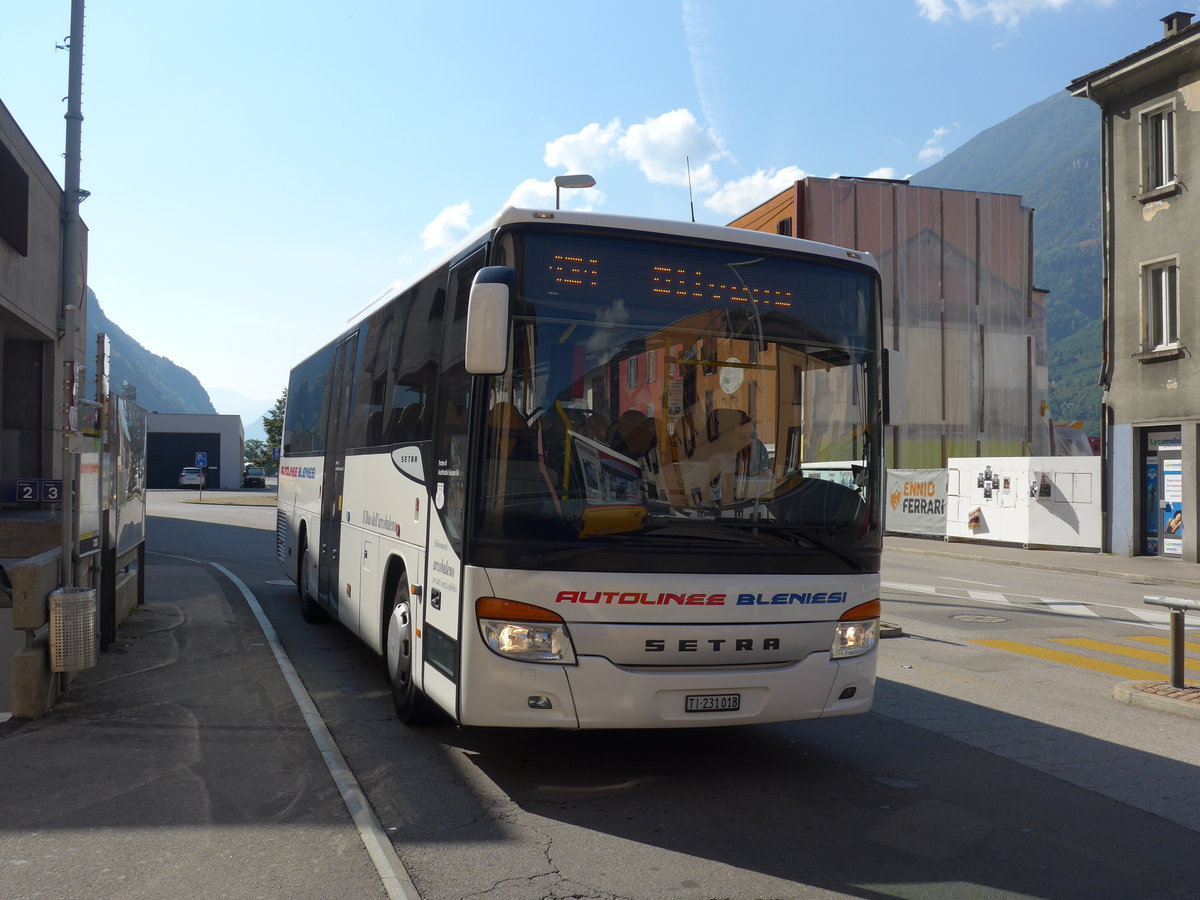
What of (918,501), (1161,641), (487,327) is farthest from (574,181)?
(918,501)

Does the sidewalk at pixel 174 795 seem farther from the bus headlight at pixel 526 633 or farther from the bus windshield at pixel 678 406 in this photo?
the bus windshield at pixel 678 406

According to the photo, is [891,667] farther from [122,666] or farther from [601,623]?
[122,666]

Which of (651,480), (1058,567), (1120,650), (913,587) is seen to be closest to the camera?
(651,480)

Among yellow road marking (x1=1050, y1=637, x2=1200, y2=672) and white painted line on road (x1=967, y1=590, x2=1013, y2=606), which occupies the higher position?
white painted line on road (x1=967, y1=590, x2=1013, y2=606)

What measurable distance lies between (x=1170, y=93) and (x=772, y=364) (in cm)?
2202

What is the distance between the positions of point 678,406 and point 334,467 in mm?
5496

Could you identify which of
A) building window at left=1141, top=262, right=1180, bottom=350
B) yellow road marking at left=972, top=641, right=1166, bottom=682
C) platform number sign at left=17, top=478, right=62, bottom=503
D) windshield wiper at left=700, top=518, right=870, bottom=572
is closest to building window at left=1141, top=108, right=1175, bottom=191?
building window at left=1141, top=262, right=1180, bottom=350

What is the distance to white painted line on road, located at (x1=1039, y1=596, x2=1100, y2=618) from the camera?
13766 mm

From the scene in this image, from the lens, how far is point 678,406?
18.3ft

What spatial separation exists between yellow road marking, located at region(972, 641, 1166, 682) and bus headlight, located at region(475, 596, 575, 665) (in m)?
5.72

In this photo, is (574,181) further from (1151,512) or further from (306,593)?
(1151,512)

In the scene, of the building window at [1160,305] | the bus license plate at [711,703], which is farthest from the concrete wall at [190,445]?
the bus license plate at [711,703]

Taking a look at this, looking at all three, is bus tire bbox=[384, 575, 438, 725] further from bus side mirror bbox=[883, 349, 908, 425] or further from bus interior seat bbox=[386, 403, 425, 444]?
bus side mirror bbox=[883, 349, 908, 425]

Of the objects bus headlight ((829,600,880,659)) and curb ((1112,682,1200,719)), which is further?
curb ((1112,682,1200,719))
